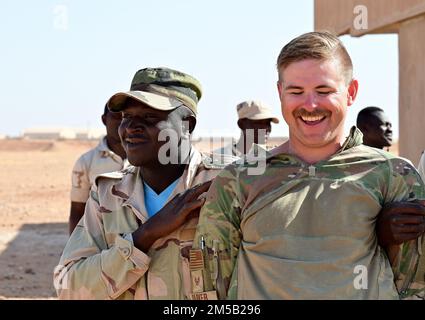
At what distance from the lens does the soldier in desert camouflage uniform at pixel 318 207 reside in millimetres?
2234

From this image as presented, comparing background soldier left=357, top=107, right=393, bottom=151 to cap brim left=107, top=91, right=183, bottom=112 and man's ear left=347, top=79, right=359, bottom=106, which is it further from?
man's ear left=347, top=79, right=359, bottom=106

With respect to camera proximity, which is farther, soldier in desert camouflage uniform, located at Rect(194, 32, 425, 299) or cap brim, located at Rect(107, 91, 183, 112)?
cap brim, located at Rect(107, 91, 183, 112)

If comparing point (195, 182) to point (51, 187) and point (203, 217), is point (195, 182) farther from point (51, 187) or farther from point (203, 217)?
point (51, 187)

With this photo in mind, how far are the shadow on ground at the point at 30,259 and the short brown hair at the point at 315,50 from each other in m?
6.36

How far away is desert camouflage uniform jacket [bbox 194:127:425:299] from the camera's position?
2.23 meters

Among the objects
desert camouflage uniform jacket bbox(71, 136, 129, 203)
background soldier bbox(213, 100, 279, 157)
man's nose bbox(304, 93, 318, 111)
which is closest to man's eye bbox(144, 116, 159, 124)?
man's nose bbox(304, 93, 318, 111)

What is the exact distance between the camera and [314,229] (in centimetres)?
226

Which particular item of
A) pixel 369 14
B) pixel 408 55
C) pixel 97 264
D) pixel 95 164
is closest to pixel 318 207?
pixel 97 264

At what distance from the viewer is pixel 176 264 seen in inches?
112

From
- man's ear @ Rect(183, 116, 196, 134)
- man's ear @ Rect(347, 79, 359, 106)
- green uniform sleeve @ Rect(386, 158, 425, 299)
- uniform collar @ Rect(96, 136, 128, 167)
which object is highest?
man's ear @ Rect(347, 79, 359, 106)

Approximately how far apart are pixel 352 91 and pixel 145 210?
3.16 ft

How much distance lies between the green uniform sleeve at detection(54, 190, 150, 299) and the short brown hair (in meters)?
0.86

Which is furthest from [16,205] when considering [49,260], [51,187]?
[49,260]

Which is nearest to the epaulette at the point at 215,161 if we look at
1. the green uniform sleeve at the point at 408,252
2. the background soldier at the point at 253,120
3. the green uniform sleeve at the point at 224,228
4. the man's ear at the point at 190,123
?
the man's ear at the point at 190,123
